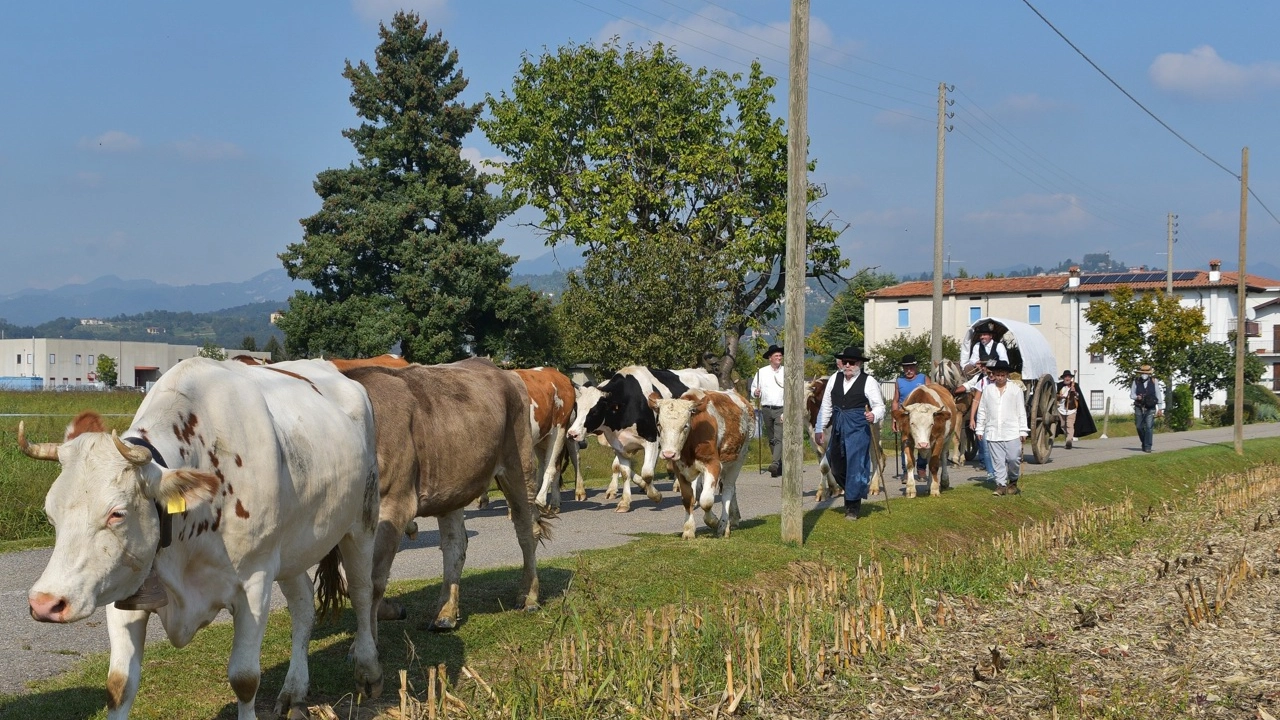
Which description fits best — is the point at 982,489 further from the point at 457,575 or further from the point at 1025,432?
the point at 457,575

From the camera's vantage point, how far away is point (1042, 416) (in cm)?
2700

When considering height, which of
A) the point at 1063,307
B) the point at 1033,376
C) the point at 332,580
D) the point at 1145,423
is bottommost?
the point at 332,580

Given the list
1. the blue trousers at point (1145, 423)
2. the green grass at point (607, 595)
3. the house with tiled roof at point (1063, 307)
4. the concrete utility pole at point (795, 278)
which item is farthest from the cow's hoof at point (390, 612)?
the house with tiled roof at point (1063, 307)

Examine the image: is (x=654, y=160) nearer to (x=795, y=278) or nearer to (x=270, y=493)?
(x=795, y=278)

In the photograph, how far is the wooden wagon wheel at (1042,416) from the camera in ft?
88.2

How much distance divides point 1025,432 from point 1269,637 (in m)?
9.07

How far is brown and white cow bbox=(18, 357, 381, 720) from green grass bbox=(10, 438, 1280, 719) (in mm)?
871

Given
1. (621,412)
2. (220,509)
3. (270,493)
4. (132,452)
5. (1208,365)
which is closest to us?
(132,452)

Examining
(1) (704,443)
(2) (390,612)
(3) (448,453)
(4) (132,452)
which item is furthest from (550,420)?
(4) (132,452)

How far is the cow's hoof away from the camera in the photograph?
9.45 metres

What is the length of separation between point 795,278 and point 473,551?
15.4 feet

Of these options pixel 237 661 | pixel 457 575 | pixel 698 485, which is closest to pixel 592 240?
pixel 698 485

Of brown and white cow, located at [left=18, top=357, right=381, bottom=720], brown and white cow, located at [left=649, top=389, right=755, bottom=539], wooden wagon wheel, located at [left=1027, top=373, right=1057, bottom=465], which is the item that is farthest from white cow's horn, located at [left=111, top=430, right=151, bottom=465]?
wooden wagon wheel, located at [left=1027, top=373, right=1057, bottom=465]

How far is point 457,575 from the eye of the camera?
9461 mm
